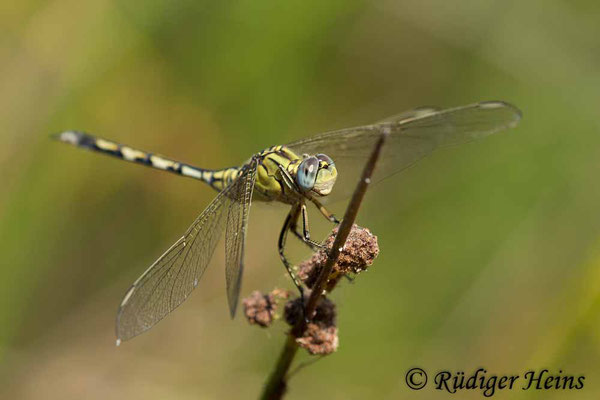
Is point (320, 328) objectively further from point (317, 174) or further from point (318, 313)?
point (317, 174)

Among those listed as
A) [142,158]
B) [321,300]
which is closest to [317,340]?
[321,300]

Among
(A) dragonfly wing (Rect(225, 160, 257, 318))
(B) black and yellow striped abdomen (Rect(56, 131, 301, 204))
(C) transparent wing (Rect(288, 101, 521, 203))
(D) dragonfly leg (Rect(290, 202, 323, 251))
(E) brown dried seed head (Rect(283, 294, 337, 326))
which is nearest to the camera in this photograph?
(E) brown dried seed head (Rect(283, 294, 337, 326))

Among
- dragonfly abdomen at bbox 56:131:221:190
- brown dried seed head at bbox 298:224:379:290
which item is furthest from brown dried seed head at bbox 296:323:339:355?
dragonfly abdomen at bbox 56:131:221:190

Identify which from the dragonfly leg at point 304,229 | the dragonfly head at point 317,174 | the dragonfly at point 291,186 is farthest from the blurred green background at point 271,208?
the dragonfly head at point 317,174

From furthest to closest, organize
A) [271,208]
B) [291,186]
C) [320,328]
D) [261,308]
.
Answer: [271,208], [291,186], [261,308], [320,328]

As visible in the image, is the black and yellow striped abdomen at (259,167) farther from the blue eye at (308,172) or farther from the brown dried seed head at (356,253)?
the brown dried seed head at (356,253)

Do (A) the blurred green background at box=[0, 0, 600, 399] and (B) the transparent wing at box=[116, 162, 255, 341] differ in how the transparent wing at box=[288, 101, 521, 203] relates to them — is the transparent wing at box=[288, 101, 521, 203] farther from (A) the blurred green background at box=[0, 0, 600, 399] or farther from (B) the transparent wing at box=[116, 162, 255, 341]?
(A) the blurred green background at box=[0, 0, 600, 399]

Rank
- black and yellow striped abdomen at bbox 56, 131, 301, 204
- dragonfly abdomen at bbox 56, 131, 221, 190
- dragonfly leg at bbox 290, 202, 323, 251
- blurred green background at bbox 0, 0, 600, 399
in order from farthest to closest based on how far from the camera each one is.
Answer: blurred green background at bbox 0, 0, 600, 399
dragonfly abdomen at bbox 56, 131, 221, 190
black and yellow striped abdomen at bbox 56, 131, 301, 204
dragonfly leg at bbox 290, 202, 323, 251
